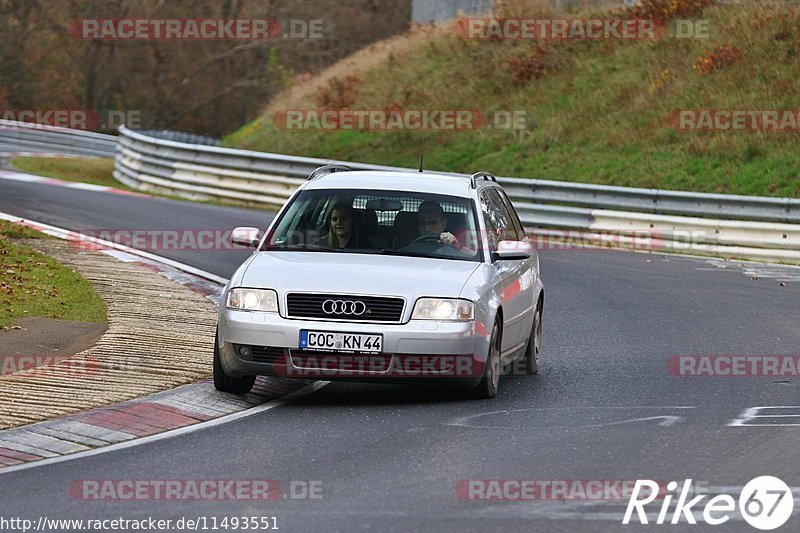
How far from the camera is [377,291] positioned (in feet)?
33.0

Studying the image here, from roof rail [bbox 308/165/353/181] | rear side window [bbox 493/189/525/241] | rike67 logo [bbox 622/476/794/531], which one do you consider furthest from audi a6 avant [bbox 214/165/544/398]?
rike67 logo [bbox 622/476/794/531]

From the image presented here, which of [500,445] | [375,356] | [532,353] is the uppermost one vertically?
[375,356]

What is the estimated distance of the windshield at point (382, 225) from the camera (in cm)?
1105

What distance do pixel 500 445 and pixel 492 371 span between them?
173cm

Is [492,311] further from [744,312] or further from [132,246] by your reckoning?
[132,246]

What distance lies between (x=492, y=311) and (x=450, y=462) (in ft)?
7.76

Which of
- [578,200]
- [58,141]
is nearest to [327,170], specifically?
[578,200]

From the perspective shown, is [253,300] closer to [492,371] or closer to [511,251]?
[492,371]

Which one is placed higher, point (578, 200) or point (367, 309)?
A: point (578, 200)

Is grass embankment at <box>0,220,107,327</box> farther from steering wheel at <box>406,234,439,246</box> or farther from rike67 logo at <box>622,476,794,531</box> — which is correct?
rike67 logo at <box>622,476,794,531</box>

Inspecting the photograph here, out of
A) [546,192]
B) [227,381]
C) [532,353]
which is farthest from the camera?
[546,192]

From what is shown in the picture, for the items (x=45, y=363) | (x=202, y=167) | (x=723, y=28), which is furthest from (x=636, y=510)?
(x=723, y=28)

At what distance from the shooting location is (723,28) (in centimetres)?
3441

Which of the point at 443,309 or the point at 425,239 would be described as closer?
the point at 443,309
